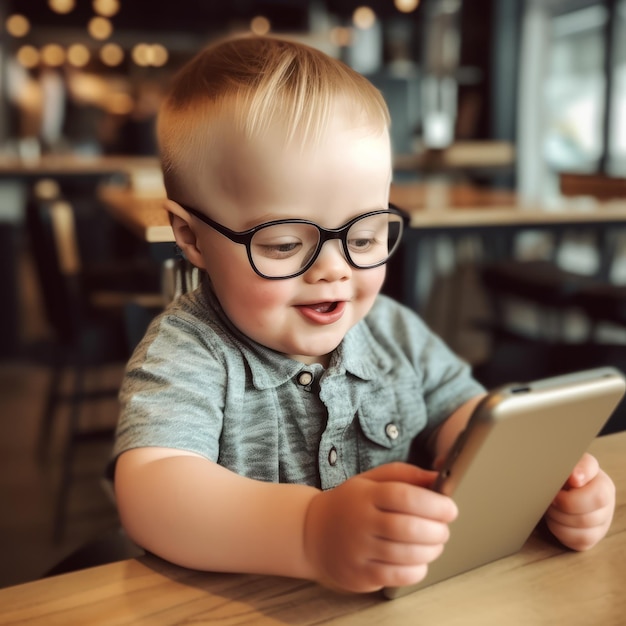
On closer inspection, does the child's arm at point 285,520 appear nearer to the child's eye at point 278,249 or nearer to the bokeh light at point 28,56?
the child's eye at point 278,249

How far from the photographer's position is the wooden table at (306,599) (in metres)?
0.42

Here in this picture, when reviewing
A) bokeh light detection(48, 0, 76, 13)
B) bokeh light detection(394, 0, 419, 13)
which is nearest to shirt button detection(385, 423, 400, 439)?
bokeh light detection(394, 0, 419, 13)

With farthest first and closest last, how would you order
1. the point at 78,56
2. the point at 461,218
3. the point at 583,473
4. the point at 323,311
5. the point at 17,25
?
the point at 78,56
the point at 17,25
the point at 461,218
the point at 323,311
the point at 583,473

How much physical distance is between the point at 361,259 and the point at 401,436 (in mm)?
218

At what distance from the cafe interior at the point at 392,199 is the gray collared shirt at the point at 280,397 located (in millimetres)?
156

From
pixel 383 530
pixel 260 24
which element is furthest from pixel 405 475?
pixel 260 24

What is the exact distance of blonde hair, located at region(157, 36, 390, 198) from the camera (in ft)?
1.95

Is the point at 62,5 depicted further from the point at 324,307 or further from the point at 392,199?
the point at 324,307

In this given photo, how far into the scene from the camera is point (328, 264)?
0.59 metres

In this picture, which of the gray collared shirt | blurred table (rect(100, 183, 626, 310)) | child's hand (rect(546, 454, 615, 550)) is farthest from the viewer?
blurred table (rect(100, 183, 626, 310))

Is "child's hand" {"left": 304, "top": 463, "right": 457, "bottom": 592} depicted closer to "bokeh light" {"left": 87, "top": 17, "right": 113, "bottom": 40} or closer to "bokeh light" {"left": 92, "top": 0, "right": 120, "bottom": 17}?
"bokeh light" {"left": 92, "top": 0, "right": 120, "bottom": 17}

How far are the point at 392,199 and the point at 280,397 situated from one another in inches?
61.3

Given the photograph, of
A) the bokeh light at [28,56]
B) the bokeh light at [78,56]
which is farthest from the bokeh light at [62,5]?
the bokeh light at [78,56]

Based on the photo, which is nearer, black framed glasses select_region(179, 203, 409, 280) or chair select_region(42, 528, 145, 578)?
black framed glasses select_region(179, 203, 409, 280)
